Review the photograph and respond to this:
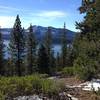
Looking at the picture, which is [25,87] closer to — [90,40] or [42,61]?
[90,40]

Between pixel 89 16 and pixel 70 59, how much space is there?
2222 inches

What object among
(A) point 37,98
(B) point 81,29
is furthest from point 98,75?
(A) point 37,98

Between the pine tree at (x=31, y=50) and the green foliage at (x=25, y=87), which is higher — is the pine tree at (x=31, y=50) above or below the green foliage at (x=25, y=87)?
above

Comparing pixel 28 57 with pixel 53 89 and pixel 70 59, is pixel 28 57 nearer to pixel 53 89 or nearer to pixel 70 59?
pixel 70 59

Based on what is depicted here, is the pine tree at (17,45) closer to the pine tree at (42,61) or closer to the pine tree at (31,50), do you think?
the pine tree at (42,61)

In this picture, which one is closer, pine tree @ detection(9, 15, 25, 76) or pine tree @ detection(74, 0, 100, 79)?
pine tree @ detection(74, 0, 100, 79)

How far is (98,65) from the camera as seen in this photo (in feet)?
51.8

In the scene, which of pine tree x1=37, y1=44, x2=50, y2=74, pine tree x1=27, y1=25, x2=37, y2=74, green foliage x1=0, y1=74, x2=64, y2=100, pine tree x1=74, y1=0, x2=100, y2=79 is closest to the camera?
green foliage x1=0, y1=74, x2=64, y2=100

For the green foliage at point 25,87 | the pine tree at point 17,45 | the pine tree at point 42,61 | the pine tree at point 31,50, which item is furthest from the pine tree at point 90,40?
the pine tree at point 31,50

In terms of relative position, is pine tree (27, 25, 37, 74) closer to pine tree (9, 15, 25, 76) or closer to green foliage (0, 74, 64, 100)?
pine tree (9, 15, 25, 76)

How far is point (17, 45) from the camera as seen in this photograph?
186 feet

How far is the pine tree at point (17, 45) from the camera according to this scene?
2157 inches

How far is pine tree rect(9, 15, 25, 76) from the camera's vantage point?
54781 millimetres

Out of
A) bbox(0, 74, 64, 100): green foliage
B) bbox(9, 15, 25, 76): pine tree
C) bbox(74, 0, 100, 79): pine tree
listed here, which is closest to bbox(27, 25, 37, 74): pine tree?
bbox(9, 15, 25, 76): pine tree
